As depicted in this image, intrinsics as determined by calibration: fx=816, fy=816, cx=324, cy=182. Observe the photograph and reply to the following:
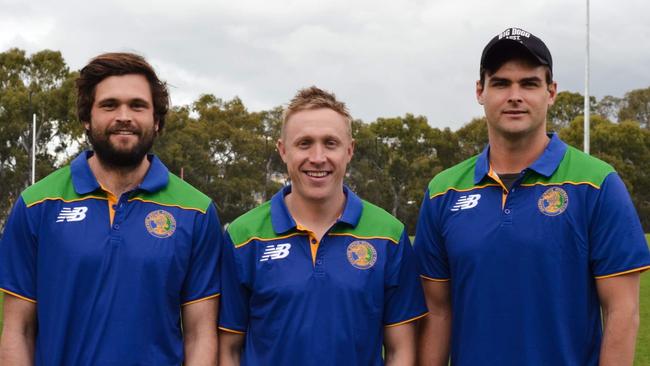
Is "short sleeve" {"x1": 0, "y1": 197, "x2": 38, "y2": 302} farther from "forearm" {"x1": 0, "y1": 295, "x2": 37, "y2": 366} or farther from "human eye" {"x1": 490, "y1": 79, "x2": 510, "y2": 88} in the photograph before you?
"human eye" {"x1": 490, "y1": 79, "x2": 510, "y2": 88}

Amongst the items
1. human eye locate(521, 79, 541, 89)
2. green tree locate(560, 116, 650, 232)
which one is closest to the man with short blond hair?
human eye locate(521, 79, 541, 89)

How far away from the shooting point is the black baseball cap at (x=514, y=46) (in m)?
3.42

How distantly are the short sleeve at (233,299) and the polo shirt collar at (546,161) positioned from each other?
43.7 inches

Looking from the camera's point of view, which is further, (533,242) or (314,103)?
(314,103)

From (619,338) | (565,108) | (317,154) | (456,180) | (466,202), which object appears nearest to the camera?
(619,338)

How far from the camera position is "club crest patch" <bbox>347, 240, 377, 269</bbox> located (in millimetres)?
3506

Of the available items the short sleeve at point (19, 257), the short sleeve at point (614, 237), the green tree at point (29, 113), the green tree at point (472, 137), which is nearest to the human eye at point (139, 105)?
the short sleeve at point (19, 257)

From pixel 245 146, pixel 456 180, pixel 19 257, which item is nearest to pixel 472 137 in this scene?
pixel 245 146

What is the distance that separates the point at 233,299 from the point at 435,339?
3.11ft

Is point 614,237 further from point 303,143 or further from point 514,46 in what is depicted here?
point 303,143

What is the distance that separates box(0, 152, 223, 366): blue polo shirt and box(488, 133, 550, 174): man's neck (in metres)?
1.31

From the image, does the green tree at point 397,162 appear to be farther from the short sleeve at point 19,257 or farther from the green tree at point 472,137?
the short sleeve at point 19,257

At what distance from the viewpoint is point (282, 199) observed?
3713mm

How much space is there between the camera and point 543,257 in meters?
3.32
